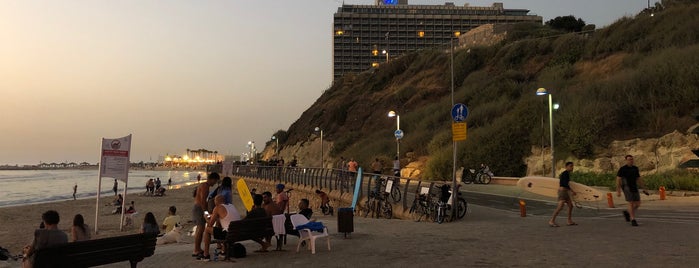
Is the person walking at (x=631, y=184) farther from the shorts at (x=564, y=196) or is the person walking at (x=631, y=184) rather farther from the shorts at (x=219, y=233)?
the shorts at (x=219, y=233)

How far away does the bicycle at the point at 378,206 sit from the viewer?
16.7 meters

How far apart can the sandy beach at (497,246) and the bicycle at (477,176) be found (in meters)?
15.7

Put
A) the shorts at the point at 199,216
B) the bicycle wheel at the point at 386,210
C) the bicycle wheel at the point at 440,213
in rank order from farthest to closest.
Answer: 1. the bicycle wheel at the point at 386,210
2. the bicycle wheel at the point at 440,213
3. the shorts at the point at 199,216

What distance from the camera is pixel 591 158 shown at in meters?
26.7

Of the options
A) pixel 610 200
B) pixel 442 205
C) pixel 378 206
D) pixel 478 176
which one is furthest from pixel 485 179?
pixel 442 205

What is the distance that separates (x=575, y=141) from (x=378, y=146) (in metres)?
22.9

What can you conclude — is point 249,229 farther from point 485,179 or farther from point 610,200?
point 485,179

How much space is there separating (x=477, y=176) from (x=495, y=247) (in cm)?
2219

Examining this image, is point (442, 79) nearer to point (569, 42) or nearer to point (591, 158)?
point (569, 42)

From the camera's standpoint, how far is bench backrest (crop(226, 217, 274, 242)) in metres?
8.68

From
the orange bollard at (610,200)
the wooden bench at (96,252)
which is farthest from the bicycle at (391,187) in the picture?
the wooden bench at (96,252)

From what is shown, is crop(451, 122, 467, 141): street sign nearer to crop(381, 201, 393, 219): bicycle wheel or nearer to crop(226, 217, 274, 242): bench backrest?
crop(381, 201, 393, 219): bicycle wheel

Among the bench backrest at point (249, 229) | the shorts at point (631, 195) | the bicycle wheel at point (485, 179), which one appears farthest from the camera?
the bicycle wheel at point (485, 179)

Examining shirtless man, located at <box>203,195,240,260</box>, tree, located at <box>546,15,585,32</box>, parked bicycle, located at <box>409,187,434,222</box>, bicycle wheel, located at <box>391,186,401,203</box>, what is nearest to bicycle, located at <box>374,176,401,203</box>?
bicycle wheel, located at <box>391,186,401,203</box>
